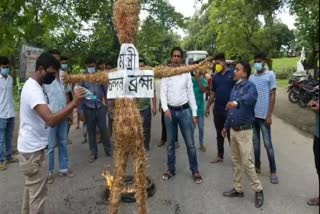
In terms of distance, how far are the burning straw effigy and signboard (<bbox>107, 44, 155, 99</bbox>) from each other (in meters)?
0.07

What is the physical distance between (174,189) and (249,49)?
57.6ft

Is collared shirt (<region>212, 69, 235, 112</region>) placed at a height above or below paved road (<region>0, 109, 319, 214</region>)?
above

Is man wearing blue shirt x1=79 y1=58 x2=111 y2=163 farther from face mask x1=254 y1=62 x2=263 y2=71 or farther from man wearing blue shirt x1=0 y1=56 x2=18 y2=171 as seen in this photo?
face mask x1=254 y1=62 x2=263 y2=71

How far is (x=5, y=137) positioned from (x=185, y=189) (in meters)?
3.34

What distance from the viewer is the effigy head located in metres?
3.59

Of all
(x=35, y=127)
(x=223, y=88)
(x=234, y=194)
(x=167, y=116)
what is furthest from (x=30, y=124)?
(x=223, y=88)

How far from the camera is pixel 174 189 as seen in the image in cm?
522

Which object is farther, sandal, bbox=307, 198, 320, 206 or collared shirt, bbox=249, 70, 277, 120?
collared shirt, bbox=249, 70, 277, 120

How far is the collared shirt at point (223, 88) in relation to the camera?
6.07 meters

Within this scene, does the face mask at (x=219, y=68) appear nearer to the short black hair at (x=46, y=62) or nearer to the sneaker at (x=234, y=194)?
the sneaker at (x=234, y=194)

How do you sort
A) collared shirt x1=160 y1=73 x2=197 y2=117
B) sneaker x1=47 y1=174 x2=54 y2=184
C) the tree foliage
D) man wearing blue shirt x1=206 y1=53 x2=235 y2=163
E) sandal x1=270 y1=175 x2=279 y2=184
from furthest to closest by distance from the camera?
the tree foliage, man wearing blue shirt x1=206 y1=53 x2=235 y2=163, sneaker x1=47 y1=174 x2=54 y2=184, sandal x1=270 y1=175 x2=279 y2=184, collared shirt x1=160 y1=73 x2=197 y2=117

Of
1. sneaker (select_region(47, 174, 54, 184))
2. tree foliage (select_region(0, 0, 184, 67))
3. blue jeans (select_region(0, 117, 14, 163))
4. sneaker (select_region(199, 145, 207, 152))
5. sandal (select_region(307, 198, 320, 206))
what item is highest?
tree foliage (select_region(0, 0, 184, 67))

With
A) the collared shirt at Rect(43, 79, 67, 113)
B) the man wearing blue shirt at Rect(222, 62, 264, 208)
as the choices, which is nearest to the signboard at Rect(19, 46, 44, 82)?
the collared shirt at Rect(43, 79, 67, 113)

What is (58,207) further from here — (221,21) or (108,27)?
(221,21)
